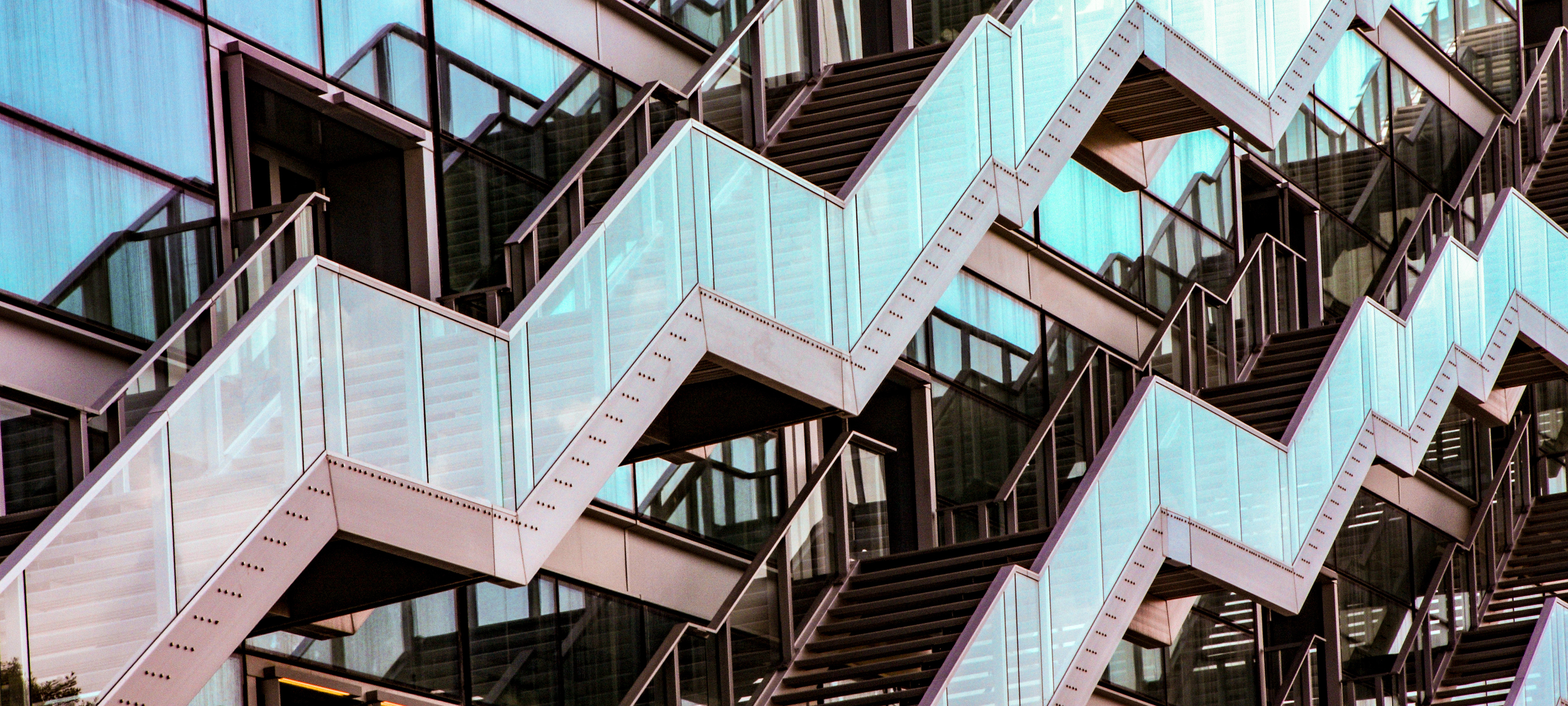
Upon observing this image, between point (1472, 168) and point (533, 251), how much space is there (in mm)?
19444

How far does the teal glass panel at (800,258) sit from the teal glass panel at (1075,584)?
10.4ft

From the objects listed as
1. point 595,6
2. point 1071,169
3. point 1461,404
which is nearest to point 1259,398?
point 1071,169

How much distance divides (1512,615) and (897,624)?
616 inches

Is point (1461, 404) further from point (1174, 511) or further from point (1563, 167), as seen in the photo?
point (1174, 511)

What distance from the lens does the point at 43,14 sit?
12.9m

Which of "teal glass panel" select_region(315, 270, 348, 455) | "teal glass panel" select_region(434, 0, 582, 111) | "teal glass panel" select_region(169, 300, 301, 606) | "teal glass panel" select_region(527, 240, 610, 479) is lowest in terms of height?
"teal glass panel" select_region(169, 300, 301, 606)

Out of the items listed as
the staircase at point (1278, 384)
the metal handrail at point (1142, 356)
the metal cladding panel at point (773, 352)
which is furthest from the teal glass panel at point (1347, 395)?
the metal cladding panel at point (773, 352)

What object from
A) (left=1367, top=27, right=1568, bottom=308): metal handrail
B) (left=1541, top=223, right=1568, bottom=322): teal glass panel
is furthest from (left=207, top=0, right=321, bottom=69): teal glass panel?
(left=1541, top=223, right=1568, bottom=322): teal glass panel

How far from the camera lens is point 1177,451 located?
1900 cm

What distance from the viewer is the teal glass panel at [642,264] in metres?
13.6

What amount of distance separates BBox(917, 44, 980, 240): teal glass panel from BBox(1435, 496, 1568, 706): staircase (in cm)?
1219

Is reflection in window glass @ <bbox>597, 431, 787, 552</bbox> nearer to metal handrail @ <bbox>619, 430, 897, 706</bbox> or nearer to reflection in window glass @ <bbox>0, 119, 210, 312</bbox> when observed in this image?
metal handrail @ <bbox>619, 430, 897, 706</bbox>

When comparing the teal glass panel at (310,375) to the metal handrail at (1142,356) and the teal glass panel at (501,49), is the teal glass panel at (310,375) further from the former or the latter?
the metal handrail at (1142,356)

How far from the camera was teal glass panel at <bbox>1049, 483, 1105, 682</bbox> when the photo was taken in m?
17.2
